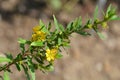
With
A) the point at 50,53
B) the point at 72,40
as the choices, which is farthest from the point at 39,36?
the point at 72,40

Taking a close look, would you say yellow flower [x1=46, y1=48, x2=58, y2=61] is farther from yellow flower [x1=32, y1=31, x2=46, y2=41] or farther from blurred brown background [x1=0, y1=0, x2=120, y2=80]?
blurred brown background [x1=0, y1=0, x2=120, y2=80]

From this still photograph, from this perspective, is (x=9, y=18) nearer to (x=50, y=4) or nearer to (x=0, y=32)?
(x=0, y=32)

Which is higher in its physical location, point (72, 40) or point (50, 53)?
point (50, 53)

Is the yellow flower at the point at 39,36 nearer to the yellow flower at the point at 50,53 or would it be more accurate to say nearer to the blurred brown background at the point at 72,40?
the yellow flower at the point at 50,53

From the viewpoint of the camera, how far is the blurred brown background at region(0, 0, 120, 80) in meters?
4.06

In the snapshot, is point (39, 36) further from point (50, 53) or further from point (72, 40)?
point (72, 40)

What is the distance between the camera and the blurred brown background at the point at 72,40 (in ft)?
13.3

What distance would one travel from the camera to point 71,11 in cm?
462

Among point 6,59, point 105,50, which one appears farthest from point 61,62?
point 6,59

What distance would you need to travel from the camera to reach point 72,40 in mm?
4332

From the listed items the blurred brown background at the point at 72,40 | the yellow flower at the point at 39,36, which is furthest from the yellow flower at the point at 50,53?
the blurred brown background at the point at 72,40

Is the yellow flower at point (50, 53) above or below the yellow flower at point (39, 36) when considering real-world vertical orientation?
below

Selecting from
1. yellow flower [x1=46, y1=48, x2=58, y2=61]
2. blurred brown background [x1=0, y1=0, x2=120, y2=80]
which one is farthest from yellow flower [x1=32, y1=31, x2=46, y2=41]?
blurred brown background [x1=0, y1=0, x2=120, y2=80]

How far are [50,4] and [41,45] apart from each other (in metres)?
3.39
